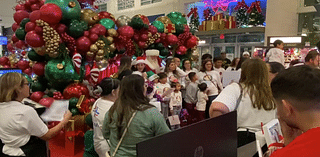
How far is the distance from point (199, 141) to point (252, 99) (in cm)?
119

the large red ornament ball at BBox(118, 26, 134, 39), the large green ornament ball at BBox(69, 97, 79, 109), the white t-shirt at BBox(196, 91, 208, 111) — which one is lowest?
the white t-shirt at BBox(196, 91, 208, 111)

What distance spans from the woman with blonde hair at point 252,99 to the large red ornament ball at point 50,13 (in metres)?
3.26

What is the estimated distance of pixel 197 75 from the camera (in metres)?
5.68

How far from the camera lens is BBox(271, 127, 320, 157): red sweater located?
2.56ft

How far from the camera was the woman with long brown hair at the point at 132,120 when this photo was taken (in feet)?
6.01

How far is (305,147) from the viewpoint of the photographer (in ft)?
2.61

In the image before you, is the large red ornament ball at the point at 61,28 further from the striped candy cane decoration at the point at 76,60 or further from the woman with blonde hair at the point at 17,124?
the woman with blonde hair at the point at 17,124

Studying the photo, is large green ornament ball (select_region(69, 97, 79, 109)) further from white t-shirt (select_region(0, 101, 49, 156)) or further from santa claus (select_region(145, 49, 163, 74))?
white t-shirt (select_region(0, 101, 49, 156))

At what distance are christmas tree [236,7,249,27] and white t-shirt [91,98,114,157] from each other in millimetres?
9982

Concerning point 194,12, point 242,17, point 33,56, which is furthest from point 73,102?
point 194,12

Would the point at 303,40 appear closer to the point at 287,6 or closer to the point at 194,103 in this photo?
the point at 287,6

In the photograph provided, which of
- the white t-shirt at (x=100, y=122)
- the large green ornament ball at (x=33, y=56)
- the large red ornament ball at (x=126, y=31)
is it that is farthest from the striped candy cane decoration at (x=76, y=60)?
the white t-shirt at (x=100, y=122)

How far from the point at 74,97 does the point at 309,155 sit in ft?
13.8

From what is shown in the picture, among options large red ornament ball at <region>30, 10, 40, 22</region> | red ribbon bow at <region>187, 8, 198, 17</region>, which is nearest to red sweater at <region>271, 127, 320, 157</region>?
large red ornament ball at <region>30, 10, 40, 22</region>
